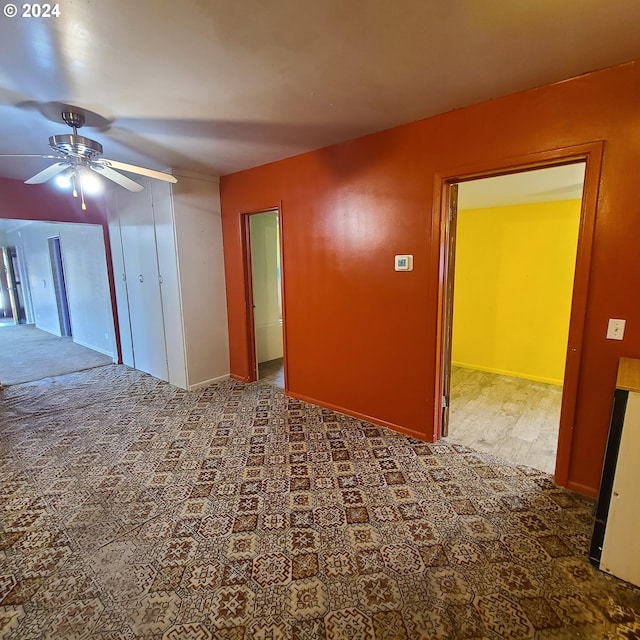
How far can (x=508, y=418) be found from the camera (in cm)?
313

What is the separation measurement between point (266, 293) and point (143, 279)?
5.19 ft

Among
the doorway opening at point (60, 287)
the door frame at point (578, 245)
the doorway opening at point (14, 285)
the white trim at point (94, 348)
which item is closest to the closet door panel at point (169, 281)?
the white trim at point (94, 348)

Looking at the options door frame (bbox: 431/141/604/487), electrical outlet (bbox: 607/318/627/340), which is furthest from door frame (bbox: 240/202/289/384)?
electrical outlet (bbox: 607/318/627/340)

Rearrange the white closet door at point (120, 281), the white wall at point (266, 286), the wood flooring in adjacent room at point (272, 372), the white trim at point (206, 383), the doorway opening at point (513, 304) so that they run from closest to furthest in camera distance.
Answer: the doorway opening at point (513, 304)
the white trim at point (206, 383)
the wood flooring in adjacent room at point (272, 372)
the white closet door at point (120, 281)
the white wall at point (266, 286)

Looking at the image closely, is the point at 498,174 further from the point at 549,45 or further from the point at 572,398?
the point at 572,398

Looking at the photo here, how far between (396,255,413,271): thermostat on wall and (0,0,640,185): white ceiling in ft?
3.14

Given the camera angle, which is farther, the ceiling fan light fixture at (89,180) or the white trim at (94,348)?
the white trim at (94,348)

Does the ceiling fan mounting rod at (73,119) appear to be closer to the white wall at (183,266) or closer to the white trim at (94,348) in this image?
the white wall at (183,266)

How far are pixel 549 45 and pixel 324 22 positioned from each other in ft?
3.48

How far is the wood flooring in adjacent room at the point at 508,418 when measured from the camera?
2594 millimetres

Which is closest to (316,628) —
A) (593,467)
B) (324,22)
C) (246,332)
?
(593,467)

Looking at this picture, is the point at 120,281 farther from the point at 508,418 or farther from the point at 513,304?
the point at 513,304

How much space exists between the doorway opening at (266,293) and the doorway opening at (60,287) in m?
4.45

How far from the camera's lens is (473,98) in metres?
2.09
